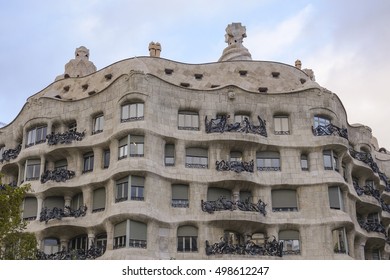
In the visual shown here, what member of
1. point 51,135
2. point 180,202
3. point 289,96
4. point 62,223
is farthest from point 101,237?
point 289,96

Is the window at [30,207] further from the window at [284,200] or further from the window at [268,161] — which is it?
the window at [284,200]

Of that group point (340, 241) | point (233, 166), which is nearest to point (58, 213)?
point (233, 166)

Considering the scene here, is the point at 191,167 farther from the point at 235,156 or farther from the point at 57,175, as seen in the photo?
the point at 57,175

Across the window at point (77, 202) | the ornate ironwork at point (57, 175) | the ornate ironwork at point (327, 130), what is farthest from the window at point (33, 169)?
the ornate ironwork at point (327, 130)

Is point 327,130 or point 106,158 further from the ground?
point 327,130

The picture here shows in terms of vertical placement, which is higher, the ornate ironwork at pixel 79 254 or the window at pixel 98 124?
the window at pixel 98 124

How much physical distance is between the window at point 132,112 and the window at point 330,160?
1274cm

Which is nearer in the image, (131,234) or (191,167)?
(131,234)

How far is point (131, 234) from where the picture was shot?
38.8 metres

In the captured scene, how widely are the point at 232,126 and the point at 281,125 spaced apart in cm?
393

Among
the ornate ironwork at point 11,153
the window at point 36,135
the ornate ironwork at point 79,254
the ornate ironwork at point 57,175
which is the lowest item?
the ornate ironwork at point 79,254

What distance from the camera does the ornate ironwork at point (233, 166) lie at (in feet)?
138

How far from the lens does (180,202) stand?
4138cm

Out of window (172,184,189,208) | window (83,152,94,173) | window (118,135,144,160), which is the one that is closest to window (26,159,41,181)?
window (83,152,94,173)
